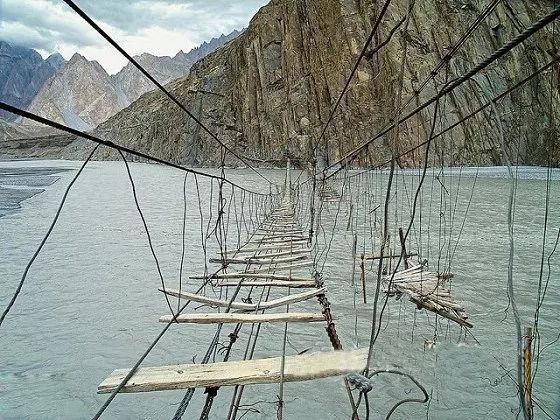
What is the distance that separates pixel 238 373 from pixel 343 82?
2662cm

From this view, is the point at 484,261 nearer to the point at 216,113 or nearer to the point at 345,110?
the point at 345,110

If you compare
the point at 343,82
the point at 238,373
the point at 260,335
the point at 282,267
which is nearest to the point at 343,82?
the point at 343,82

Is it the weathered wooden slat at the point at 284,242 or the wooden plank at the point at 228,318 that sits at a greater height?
the wooden plank at the point at 228,318

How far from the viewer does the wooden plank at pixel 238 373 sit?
1.43 meters

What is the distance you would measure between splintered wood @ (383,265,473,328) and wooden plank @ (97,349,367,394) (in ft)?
1.75

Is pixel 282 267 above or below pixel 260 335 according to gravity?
above

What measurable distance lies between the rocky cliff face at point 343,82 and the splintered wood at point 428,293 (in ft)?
54.4

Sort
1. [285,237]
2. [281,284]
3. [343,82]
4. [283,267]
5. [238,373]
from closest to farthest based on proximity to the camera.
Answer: [238,373], [281,284], [283,267], [285,237], [343,82]

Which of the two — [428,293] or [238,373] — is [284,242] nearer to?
[428,293]

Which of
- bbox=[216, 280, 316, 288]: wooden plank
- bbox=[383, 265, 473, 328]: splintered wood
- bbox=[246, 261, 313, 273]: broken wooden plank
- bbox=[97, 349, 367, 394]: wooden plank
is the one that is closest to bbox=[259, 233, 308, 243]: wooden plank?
bbox=[246, 261, 313, 273]: broken wooden plank

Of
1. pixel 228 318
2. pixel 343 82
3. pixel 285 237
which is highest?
pixel 343 82

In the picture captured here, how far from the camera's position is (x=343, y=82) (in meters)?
26.6

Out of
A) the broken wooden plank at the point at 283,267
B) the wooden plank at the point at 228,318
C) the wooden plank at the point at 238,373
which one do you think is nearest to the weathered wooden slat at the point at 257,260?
the broken wooden plank at the point at 283,267

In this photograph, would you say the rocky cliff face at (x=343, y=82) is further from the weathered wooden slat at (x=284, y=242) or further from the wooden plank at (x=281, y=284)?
the wooden plank at (x=281, y=284)
